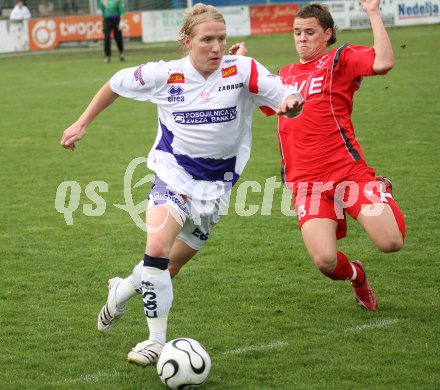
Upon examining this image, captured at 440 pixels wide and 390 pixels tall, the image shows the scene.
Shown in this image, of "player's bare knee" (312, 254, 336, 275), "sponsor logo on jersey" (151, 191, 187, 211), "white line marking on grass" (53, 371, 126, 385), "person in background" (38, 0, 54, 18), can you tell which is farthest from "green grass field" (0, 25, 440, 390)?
"person in background" (38, 0, 54, 18)

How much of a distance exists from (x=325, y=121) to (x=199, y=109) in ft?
3.58

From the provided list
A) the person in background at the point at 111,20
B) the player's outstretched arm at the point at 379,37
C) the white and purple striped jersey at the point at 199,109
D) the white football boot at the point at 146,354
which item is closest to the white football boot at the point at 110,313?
the white football boot at the point at 146,354

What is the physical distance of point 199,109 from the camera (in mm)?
5527

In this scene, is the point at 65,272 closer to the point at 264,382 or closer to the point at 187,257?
the point at 187,257

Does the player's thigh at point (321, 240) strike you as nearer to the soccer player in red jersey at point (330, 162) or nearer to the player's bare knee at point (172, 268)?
the soccer player in red jersey at point (330, 162)

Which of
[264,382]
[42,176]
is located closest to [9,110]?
[42,176]

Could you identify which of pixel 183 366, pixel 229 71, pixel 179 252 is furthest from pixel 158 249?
pixel 229 71

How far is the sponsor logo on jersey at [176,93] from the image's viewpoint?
558 cm

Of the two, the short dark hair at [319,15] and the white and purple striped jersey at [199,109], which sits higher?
the short dark hair at [319,15]

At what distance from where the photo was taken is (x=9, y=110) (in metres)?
17.7

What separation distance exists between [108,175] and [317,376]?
6.77 metres

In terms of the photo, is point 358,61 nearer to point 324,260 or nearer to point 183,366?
point 324,260

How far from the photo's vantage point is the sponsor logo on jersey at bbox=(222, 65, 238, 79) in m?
5.58

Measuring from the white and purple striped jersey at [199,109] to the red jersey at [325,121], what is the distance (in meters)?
0.68
